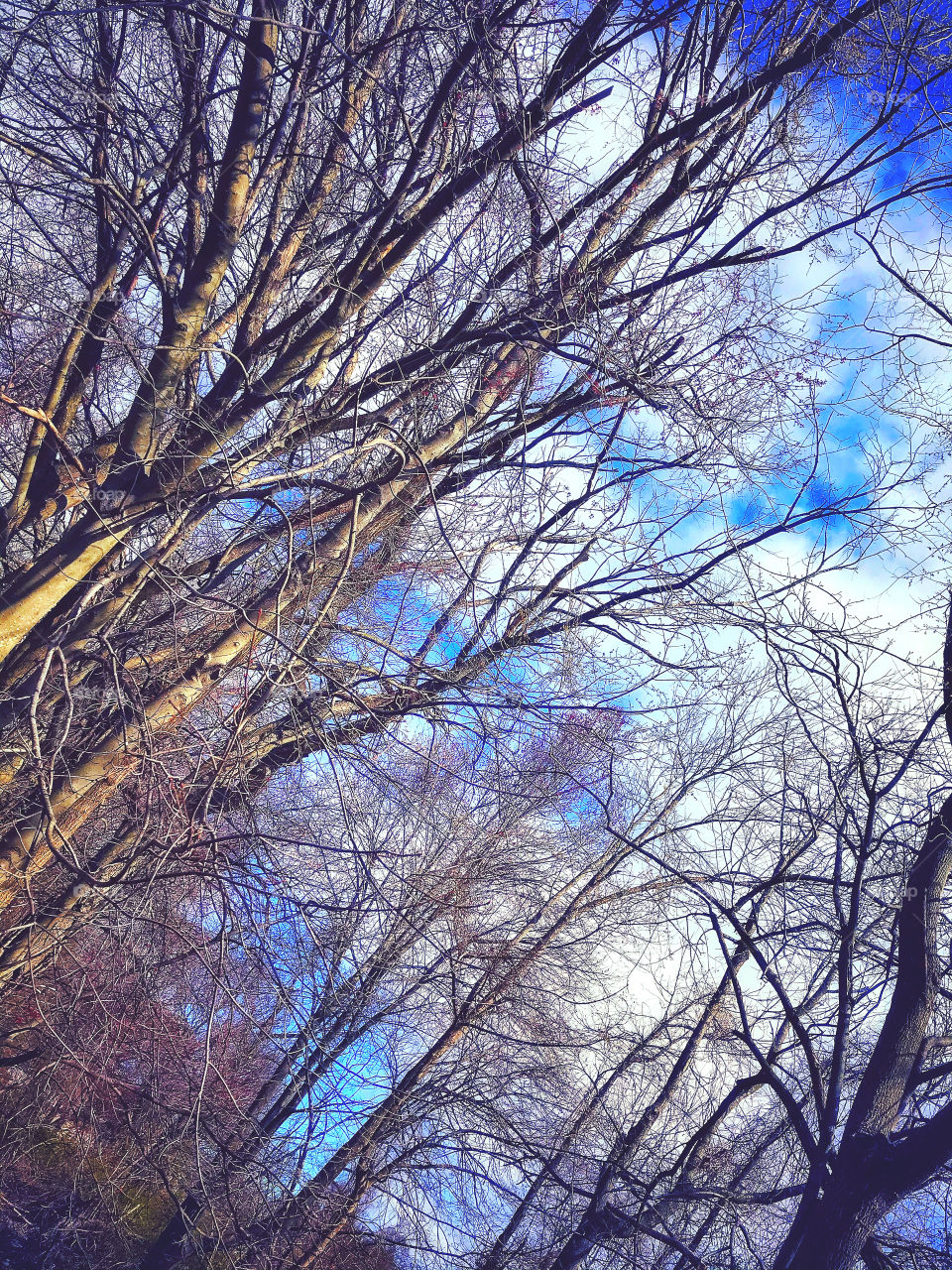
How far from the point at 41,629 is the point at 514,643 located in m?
3.28

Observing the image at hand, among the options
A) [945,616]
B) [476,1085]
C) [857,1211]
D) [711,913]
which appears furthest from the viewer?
[476,1085]

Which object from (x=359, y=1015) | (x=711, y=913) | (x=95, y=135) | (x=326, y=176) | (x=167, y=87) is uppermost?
(x=326, y=176)

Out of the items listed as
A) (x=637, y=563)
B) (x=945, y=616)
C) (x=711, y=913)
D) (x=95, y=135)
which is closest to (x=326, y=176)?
(x=95, y=135)

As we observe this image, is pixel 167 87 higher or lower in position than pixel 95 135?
higher

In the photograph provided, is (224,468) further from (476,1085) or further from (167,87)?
(476,1085)

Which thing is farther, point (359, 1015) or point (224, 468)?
point (359, 1015)

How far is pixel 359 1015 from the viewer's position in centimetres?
882

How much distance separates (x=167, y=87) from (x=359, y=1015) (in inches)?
335

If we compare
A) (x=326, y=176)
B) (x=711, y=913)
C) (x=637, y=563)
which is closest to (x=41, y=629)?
(x=326, y=176)

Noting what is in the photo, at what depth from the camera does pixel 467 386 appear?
5598mm

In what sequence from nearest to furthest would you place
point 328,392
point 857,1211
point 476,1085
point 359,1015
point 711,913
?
point 857,1211 → point 711,913 → point 328,392 → point 476,1085 → point 359,1015

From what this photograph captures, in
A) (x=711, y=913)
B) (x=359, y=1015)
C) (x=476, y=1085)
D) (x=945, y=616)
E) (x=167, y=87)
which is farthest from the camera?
(x=359, y=1015)

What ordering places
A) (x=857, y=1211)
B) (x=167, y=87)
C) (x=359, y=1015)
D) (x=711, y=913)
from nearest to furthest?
(x=857, y=1211) → (x=711, y=913) → (x=167, y=87) → (x=359, y=1015)

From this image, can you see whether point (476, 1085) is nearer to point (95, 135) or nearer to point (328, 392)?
point (328, 392)
